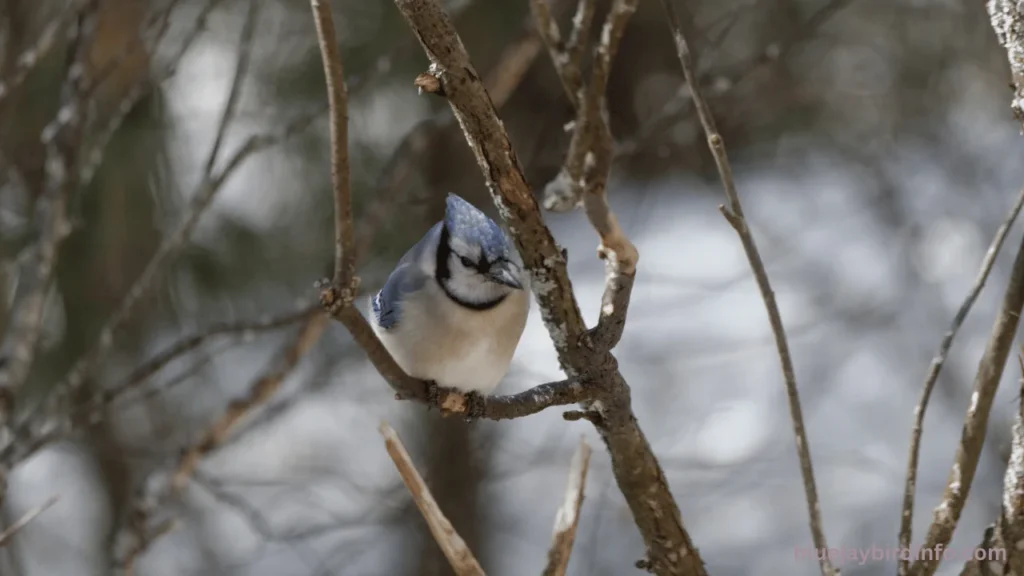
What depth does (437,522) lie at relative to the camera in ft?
3.00

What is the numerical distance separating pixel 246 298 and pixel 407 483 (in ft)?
4.41

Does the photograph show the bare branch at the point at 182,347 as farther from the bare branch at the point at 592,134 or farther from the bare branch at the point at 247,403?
the bare branch at the point at 592,134

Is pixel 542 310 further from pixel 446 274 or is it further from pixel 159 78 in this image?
pixel 159 78

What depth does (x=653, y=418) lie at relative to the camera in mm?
2594

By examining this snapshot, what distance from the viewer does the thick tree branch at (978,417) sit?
793mm

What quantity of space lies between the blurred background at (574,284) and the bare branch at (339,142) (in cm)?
103

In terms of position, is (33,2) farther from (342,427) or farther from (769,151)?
(769,151)

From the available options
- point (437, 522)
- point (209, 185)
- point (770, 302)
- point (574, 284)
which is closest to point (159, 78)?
point (209, 185)

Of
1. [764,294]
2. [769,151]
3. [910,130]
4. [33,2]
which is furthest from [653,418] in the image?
[764,294]

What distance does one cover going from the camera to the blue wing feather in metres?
1.03

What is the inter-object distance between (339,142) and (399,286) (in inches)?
12.2

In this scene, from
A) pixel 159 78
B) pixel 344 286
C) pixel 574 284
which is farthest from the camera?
pixel 574 284

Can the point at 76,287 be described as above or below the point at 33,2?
below

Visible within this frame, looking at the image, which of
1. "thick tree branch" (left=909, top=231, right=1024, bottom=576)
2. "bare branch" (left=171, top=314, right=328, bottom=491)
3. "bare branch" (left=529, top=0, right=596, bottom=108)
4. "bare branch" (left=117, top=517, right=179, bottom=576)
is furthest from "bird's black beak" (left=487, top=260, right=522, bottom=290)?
"bare branch" (left=117, top=517, right=179, bottom=576)
